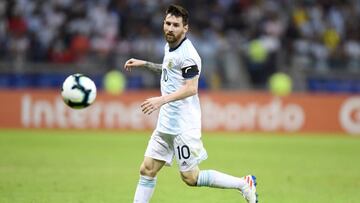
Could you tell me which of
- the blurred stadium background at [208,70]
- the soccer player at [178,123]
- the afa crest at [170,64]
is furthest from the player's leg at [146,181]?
the blurred stadium background at [208,70]

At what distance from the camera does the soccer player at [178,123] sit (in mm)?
8109

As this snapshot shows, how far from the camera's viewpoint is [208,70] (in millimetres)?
22531

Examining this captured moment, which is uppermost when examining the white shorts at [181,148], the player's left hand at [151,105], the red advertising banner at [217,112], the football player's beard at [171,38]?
the football player's beard at [171,38]

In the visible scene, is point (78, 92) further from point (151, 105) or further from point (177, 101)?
point (151, 105)

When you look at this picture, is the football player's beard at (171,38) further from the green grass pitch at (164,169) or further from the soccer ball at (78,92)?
the green grass pitch at (164,169)

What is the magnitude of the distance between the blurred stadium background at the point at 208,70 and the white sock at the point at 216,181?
380 inches

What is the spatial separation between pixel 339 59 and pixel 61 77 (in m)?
8.52

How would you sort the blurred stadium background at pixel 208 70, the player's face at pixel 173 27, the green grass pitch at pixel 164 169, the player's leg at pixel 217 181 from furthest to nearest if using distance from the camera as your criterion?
1. the blurred stadium background at pixel 208 70
2. the green grass pitch at pixel 164 169
3. the player's leg at pixel 217 181
4. the player's face at pixel 173 27

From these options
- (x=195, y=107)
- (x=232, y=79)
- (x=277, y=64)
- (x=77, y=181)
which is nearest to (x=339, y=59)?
(x=277, y=64)

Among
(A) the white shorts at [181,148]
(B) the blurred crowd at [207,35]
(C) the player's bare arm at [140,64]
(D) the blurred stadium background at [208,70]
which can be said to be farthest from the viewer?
(B) the blurred crowd at [207,35]

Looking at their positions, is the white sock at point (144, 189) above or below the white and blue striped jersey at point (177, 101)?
below

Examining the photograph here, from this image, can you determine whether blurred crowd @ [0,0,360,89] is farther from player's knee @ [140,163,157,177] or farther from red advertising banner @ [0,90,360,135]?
player's knee @ [140,163,157,177]

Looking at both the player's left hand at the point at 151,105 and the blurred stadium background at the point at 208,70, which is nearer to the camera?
the player's left hand at the point at 151,105

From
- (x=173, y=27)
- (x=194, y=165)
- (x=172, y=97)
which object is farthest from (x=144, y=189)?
(x=173, y=27)
